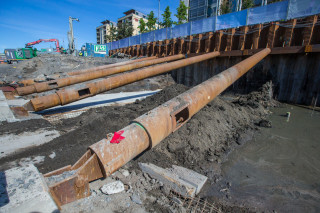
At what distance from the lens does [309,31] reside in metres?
6.45

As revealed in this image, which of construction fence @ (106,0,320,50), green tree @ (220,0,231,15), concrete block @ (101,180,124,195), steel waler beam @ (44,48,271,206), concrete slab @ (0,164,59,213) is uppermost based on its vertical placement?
green tree @ (220,0,231,15)

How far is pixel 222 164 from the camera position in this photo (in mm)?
3203

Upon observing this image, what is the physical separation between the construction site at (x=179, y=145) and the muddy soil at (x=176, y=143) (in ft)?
0.07

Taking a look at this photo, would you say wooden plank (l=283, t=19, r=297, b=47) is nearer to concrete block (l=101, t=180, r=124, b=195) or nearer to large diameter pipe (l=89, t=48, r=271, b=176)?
large diameter pipe (l=89, t=48, r=271, b=176)

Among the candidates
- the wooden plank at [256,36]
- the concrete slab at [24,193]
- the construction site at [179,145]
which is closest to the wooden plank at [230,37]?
the wooden plank at [256,36]

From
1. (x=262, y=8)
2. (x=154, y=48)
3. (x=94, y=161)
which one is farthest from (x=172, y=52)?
(x=94, y=161)

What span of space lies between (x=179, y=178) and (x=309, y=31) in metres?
8.09

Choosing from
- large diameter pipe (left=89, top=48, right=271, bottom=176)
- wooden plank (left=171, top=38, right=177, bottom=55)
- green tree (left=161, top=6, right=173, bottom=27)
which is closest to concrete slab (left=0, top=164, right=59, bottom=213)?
large diameter pipe (left=89, top=48, right=271, bottom=176)

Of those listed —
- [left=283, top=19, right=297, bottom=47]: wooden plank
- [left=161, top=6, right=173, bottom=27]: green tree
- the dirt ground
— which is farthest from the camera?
[left=161, top=6, right=173, bottom=27]: green tree

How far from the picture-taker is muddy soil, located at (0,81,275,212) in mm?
2488

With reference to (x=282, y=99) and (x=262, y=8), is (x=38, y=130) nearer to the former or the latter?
(x=282, y=99)

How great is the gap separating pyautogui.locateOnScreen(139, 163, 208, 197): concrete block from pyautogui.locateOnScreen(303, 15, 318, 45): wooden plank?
24.9 ft

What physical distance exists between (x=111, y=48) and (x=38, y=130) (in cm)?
2742

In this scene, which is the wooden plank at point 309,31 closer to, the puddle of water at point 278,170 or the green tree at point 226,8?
the puddle of water at point 278,170
